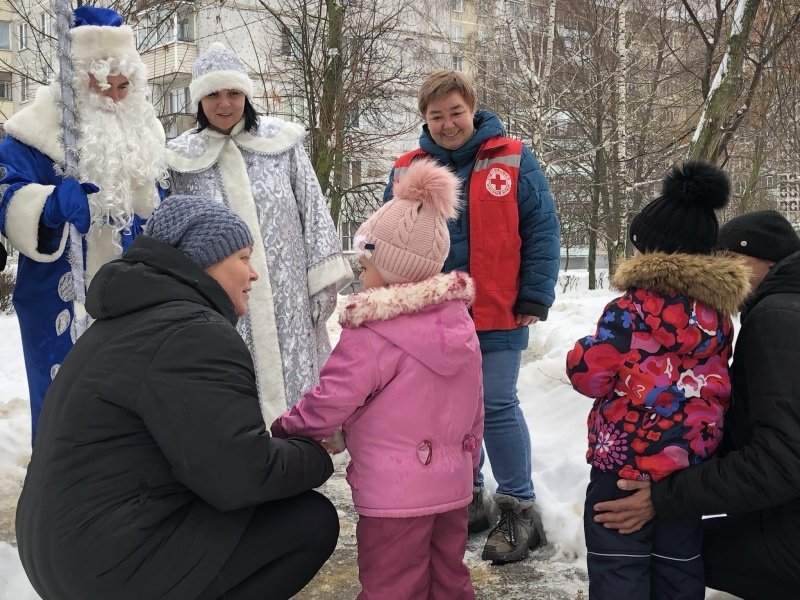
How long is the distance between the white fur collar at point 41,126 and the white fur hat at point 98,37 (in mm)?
199

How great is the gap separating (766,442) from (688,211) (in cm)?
70

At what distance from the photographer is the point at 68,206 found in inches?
114

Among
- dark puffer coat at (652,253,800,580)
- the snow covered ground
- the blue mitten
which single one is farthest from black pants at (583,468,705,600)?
the blue mitten

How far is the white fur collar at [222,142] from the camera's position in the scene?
11.3ft

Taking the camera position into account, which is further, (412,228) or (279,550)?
(412,228)

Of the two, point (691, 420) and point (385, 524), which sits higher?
point (691, 420)

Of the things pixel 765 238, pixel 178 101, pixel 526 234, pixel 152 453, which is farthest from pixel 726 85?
pixel 178 101

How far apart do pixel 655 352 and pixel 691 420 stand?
0.22 metres

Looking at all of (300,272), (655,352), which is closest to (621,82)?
(300,272)

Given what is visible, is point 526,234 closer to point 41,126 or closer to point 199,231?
point 199,231

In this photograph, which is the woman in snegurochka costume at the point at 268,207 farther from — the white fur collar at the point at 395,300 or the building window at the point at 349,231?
the building window at the point at 349,231

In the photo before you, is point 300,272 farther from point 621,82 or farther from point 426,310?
point 621,82

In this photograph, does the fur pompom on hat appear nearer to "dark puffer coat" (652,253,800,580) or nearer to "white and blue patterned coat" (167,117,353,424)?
"dark puffer coat" (652,253,800,580)

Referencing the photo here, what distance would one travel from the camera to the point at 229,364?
76.1 inches
